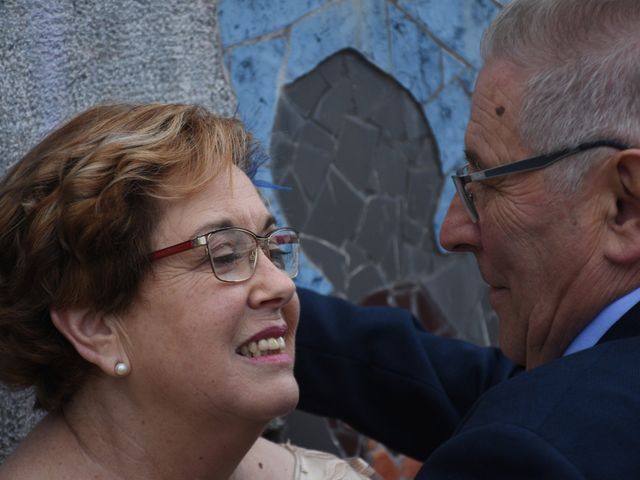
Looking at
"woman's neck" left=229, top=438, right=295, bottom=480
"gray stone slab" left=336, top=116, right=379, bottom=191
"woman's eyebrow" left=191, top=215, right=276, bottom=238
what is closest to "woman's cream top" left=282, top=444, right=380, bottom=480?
"woman's neck" left=229, top=438, right=295, bottom=480

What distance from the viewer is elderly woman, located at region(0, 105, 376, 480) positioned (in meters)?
2.30

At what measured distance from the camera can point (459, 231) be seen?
8.16ft

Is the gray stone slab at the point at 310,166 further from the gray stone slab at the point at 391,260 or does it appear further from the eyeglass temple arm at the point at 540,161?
the eyeglass temple arm at the point at 540,161

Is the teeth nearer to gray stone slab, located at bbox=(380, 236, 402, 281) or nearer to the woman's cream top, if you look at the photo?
the woman's cream top

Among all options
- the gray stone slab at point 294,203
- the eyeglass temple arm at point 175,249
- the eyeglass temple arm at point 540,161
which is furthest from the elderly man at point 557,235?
the gray stone slab at point 294,203

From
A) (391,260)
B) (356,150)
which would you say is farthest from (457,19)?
(391,260)

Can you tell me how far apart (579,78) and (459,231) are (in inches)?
19.7

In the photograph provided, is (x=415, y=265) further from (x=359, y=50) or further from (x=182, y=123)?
(x=182, y=123)

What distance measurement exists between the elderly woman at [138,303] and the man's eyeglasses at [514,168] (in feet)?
1.65

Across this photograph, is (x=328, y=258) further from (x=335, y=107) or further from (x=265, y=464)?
(x=265, y=464)

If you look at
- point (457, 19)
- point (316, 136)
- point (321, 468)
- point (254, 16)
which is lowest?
point (321, 468)

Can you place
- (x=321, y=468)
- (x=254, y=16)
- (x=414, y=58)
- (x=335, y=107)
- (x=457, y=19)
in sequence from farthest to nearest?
(x=457, y=19)
(x=414, y=58)
(x=335, y=107)
(x=254, y=16)
(x=321, y=468)

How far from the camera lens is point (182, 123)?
2445 mm

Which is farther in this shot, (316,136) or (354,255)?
(354,255)
